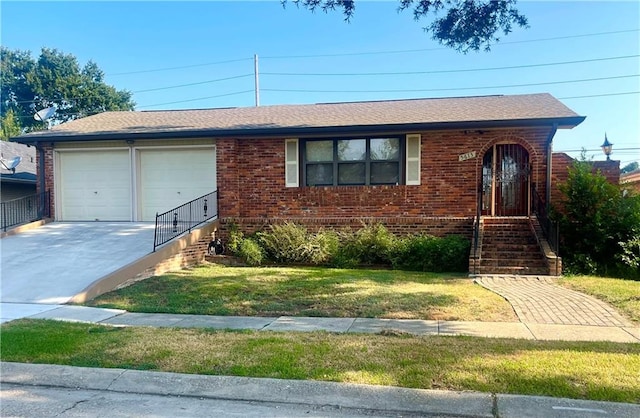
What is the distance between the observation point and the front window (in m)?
13.4

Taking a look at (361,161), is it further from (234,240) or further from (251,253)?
(234,240)

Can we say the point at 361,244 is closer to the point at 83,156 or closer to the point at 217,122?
the point at 217,122

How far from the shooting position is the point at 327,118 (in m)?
14.4

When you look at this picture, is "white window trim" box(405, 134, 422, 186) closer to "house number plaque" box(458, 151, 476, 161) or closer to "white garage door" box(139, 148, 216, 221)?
"house number plaque" box(458, 151, 476, 161)

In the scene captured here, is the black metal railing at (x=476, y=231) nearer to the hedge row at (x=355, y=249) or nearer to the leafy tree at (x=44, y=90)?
the hedge row at (x=355, y=249)

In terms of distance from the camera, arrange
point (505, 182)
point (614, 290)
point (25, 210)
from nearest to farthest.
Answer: point (614, 290)
point (505, 182)
point (25, 210)

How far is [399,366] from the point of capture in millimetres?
4484

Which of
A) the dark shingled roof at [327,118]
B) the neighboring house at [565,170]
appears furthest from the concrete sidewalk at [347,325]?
the dark shingled roof at [327,118]

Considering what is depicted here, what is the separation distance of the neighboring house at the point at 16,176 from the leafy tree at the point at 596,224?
18.5m

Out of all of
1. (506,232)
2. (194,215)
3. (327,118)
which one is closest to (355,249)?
(506,232)

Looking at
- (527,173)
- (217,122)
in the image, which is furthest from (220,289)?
(527,173)

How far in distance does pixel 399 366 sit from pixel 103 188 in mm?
13711

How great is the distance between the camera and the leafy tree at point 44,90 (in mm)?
42594

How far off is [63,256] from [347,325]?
8.05 metres
